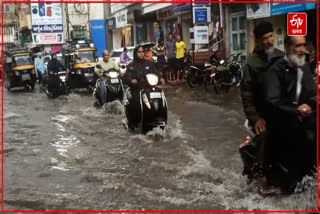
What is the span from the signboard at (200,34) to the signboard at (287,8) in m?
4.29

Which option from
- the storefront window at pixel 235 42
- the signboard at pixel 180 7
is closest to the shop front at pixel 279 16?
the storefront window at pixel 235 42

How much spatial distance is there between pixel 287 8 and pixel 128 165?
9656 mm

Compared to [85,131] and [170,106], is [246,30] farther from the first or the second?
[85,131]

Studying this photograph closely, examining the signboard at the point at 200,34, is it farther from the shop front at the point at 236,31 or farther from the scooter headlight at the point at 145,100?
the scooter headlight at the point at 145,100

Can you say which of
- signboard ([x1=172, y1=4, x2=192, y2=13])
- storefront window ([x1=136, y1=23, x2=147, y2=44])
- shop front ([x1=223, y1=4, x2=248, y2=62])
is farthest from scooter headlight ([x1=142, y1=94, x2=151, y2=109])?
storefront window ([x1=136, y1=23, x2=147, y2=44])

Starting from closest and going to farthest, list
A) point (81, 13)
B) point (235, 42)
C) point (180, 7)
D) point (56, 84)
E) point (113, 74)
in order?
point (113, 74), point (56, 84), point (235, 42), point (180, 7), point (81, 13)

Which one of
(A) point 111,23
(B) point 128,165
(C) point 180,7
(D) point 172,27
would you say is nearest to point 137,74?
(B) point 128,165

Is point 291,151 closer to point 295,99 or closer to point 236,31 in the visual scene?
point 295,99

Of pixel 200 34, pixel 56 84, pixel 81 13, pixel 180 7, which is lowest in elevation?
pixel 56 84

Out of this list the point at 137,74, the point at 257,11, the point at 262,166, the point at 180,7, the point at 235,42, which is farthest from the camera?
the point at 180,7

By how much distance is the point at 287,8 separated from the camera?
15203mm

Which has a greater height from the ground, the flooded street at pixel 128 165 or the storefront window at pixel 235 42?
the storefront window at pixel 235 42

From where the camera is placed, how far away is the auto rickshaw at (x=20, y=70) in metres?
23.9

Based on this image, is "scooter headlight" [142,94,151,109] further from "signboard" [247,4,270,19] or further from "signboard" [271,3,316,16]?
"signboard" [247,4,270,19]
